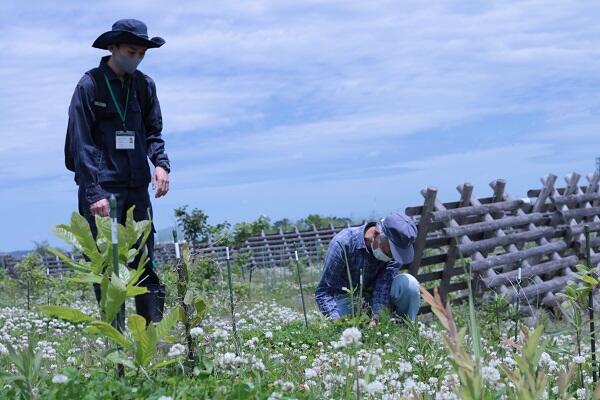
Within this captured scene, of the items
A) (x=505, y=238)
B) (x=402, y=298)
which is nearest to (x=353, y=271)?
(x=402, y=298)

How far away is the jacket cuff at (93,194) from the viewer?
4520mm

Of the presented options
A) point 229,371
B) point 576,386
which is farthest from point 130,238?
point 576,386

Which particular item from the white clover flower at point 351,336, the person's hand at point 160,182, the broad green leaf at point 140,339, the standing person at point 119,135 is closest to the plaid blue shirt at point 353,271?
the standing person at point 119,135

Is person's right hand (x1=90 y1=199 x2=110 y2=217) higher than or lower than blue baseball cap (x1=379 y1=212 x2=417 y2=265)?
higher

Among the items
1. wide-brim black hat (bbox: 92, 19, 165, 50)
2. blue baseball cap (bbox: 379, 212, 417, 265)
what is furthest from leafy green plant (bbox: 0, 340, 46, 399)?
blue baseball cap (bbox: 379, 212, 417, 265)

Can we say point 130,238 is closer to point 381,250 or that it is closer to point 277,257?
point 381,250

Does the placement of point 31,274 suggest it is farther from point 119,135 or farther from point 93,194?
point 93,194

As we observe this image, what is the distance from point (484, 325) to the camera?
5.52 m

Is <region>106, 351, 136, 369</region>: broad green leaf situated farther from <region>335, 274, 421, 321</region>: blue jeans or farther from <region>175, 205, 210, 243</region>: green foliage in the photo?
<region>175, 205, 210, 243</region>: green foliage

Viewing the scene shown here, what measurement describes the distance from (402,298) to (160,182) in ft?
7.05

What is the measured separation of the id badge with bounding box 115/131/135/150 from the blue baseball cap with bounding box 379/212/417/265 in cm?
179

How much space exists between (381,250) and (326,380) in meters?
2.91

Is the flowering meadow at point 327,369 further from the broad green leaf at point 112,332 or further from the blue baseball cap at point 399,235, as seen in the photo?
the blue baseball cap at point 399,235

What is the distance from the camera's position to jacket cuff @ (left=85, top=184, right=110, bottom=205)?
14.8ft
